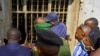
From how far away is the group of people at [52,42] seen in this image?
3.16m

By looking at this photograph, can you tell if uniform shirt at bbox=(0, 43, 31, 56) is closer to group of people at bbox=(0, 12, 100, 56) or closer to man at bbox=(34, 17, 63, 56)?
group of people at bbox=(0, 12, 100, 56)

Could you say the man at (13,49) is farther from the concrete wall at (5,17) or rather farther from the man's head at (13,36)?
the concrete wall at (5,17)

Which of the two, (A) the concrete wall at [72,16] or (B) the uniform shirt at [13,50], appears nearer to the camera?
(B) the uniform shirt at [13,50]

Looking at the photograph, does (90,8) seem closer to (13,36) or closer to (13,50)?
(13,36)

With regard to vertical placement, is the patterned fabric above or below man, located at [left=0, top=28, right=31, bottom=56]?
below

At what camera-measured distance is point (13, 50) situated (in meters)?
3.92

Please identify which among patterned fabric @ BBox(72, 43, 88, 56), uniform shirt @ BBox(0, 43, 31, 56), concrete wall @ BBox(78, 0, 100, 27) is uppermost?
concrete wall @ BBox(78, 0, 100, 27)

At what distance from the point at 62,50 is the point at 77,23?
11.6 feet

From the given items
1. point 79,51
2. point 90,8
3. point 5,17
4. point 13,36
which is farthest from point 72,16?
point 13,36

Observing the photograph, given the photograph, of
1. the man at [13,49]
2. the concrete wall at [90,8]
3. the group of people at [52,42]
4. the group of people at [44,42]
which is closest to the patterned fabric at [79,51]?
the group of people at [52,42]

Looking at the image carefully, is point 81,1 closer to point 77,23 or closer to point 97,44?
point 77,23

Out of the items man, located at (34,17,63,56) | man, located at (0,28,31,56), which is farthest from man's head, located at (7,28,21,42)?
man, located at (34,17,63,56)

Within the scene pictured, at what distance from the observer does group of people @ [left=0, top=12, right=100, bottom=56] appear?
10.4 feet

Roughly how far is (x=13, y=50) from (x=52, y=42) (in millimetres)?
926
